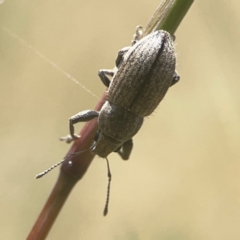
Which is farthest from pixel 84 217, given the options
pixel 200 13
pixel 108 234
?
pixel 200 13

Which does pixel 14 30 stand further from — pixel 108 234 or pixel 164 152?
pixel 108 234

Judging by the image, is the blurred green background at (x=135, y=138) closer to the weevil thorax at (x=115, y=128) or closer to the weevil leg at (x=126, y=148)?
the weevil leg at (x=126, y=148)

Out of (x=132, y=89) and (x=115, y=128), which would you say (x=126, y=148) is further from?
(x=132, y=89)

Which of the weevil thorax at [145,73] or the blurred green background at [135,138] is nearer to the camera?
the weevil thorax at [145,73]

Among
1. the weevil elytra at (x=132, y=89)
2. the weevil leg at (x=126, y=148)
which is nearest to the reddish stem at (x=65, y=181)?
the weevil elytra at (x=132, y=89)

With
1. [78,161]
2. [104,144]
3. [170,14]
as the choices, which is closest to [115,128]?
[104,144]

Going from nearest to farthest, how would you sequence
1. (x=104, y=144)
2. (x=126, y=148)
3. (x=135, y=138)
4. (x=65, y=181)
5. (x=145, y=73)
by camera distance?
1. (x=65, y=181)
2. (x=145, y=73)
3. (x=104, y=144)
4. (x=126, y=148)
5. (x=135, y=138)
